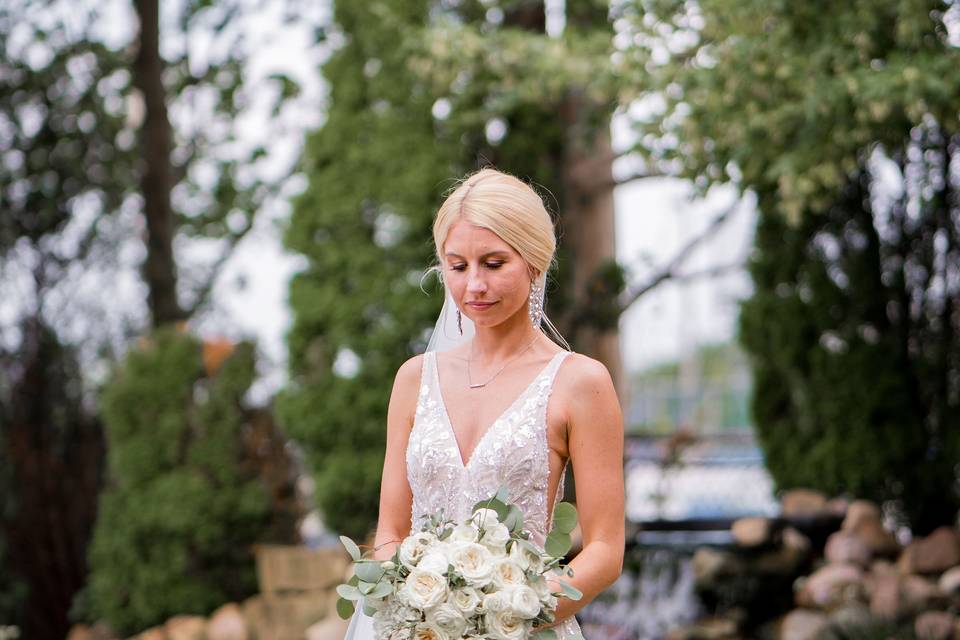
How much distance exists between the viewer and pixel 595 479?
2596mm

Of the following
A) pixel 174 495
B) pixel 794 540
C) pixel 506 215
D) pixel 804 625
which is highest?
pixel 506 215

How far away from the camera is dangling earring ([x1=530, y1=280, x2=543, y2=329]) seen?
9.33 ft

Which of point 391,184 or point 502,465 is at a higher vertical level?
point 391,184

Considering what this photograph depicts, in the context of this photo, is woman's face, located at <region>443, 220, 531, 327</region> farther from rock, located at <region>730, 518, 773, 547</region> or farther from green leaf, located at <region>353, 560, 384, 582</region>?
rock, located at <region>730, 518, 773, 547</region>

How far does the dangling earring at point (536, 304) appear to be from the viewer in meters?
2.84

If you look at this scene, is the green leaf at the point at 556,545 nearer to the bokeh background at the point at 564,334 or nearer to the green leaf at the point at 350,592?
the green leaf at the point at 350,592

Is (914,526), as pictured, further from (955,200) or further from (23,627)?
(23,627)

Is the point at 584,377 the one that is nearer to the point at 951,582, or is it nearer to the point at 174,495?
the point at 951,582

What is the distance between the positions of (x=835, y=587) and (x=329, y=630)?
8.32 ft

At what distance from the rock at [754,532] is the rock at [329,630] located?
2176 millimetres

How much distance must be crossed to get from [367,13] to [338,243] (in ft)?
4.36

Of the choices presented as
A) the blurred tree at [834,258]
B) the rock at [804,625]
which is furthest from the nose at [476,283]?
the rock at [804,625]

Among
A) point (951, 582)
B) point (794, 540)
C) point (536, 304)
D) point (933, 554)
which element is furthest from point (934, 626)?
point (536, 304)

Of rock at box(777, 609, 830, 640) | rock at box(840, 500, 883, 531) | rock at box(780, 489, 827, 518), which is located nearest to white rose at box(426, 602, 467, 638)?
rock at box(777, 609, 830, 640)
